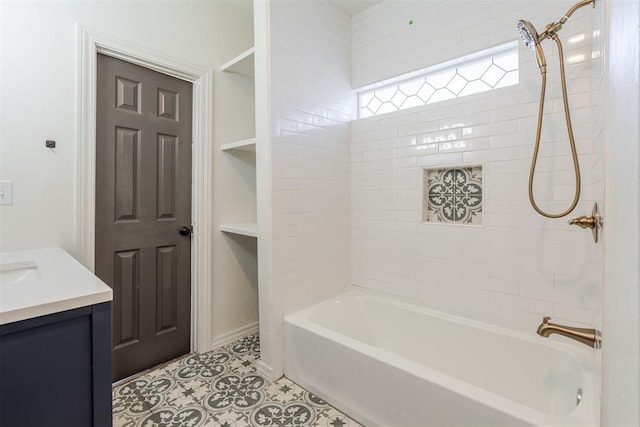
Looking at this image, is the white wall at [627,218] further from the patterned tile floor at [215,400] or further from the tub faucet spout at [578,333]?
the patterned tile floor at [215,400]

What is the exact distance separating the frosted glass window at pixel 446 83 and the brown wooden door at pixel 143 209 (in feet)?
4.72

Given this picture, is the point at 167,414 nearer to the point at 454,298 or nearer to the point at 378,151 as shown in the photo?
the point at 454,298

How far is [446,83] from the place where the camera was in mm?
2014

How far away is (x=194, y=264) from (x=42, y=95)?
51.1 inches

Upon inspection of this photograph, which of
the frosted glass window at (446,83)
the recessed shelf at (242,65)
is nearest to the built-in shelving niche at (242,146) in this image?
the recessed shelf at (242,65)

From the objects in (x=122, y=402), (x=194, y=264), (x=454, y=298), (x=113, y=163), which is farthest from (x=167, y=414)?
(x=454, y=298)

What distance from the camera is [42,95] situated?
1558 millimetres

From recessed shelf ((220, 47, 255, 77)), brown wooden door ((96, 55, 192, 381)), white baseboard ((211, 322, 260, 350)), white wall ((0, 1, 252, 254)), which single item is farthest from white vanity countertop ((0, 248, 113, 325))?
recessed shelf ((220, 47, 255, 77))

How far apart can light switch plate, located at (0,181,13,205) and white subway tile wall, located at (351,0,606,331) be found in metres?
2.04

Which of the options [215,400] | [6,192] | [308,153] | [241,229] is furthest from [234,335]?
[6,192]

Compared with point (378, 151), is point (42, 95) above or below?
above

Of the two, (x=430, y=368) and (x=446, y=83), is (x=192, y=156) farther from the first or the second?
(x=430, y=368)

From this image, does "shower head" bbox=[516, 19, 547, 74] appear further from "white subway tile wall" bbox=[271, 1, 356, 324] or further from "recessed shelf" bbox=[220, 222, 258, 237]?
"recessed shelf" bbox=[220, 222, 258, 237]

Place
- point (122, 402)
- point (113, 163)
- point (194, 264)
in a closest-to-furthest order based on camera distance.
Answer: point (122, 402) < point (113, 163) < point (194, 264)
